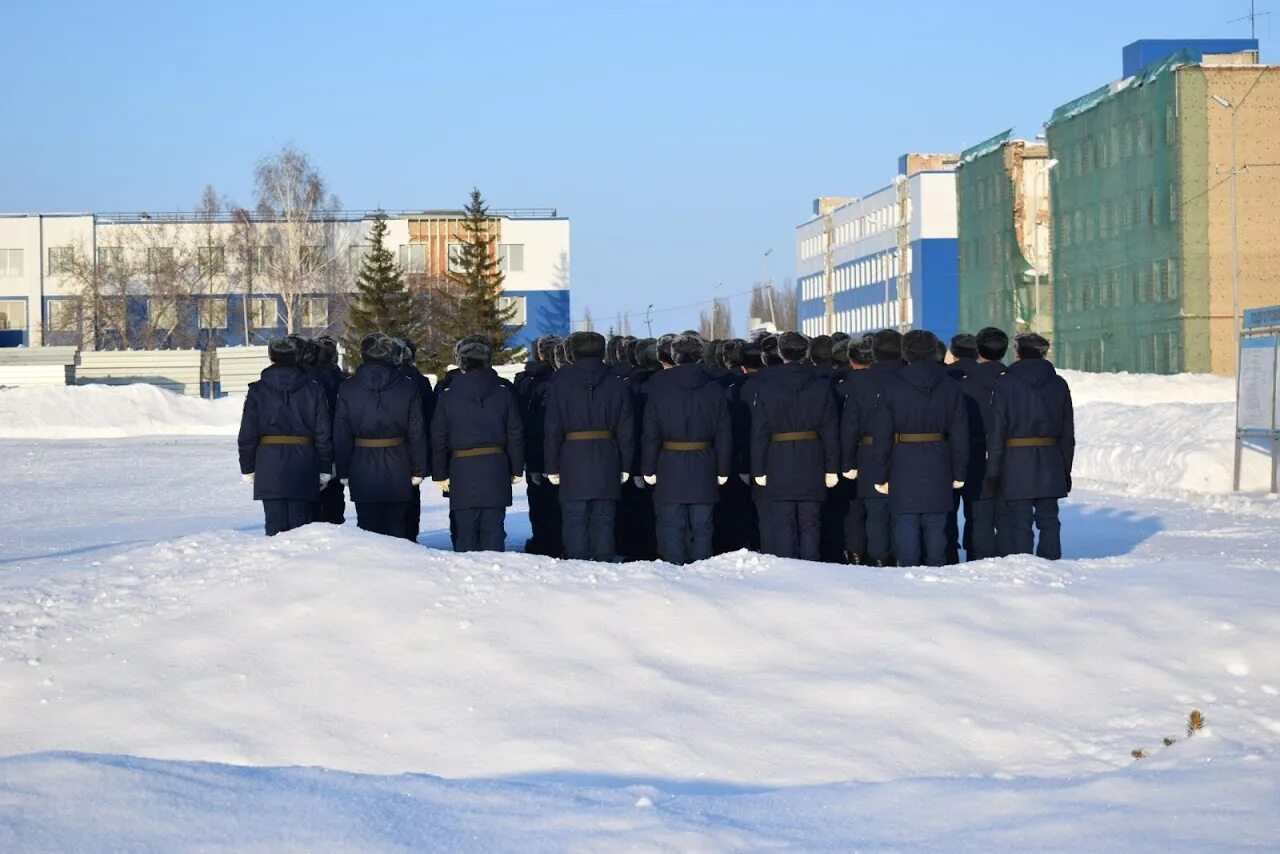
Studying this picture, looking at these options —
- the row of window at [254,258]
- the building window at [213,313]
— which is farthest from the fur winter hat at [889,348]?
the building window at [213,313]

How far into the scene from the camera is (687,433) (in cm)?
1341

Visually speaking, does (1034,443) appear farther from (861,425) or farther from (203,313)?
(203,313)

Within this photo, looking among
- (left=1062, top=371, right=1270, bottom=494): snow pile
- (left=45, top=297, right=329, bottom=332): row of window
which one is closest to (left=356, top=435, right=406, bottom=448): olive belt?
(left=1062, top=371, right=1270, bottom=494): snow pile

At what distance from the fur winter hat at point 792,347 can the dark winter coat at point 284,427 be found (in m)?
3.18

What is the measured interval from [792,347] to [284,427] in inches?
139

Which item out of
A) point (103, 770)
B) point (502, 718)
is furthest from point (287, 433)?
point (103, 770)

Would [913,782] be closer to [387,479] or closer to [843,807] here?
[843,807]

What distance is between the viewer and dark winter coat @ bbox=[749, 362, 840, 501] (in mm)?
13391

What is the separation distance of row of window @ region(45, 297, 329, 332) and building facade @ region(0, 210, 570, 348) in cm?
6

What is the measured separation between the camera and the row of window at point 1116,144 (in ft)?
204

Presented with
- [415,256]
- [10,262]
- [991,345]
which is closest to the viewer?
[991,345]

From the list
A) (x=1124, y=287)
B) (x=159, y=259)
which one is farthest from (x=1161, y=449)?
(x=159, y=259)

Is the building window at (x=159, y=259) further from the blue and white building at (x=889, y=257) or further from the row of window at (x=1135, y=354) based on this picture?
the row of window at (x=1135, y=354)

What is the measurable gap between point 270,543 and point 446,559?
1006mm
